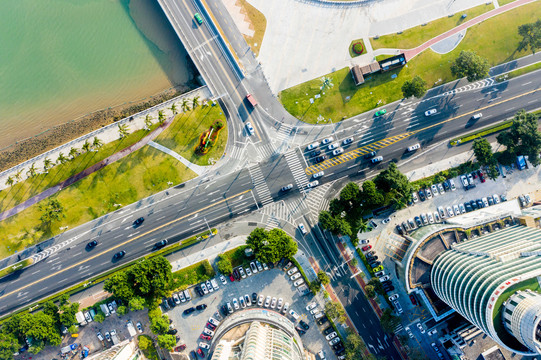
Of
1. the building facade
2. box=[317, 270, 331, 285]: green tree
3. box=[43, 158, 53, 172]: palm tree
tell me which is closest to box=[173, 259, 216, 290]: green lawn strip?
box=[317, 270, 331, 285]: green tree

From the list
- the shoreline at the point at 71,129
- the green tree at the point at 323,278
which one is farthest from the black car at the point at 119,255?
the green tree at the point at 323,278

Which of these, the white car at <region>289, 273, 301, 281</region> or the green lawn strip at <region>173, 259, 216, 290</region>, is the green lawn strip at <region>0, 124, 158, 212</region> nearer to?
the green lawn strip at <region>173, 259, 216, 290</region>

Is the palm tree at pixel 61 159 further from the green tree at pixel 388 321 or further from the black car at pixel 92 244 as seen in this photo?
the green tree at pixel 388 321

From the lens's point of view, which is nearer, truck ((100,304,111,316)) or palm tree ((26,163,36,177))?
truck ((100,304,111,316))

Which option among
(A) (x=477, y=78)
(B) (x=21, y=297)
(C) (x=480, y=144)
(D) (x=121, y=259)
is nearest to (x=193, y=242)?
(D) (x=121, y=259)

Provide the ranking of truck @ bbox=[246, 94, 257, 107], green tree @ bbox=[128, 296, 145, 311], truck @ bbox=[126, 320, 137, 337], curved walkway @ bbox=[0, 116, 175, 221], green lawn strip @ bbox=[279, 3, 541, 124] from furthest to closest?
1. green lawn strip @ bbox=[279, 3, 541, 124]
2. curved walkway @ bbox=[0, 116, 175, 221]
3. truck @ bbox=[246, 94, 257, 107]
4. truck @ bbox=[126, 320, 137, 337]
5. green tree @ bbox=[128, 296, 145, 311]

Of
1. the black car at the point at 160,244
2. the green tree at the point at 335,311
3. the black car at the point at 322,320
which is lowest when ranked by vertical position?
the black car at the point at 322,320

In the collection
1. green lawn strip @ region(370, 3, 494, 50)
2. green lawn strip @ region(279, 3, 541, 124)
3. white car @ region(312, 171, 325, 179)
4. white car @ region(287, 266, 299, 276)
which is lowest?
white car @ region(287, 266, 299, 276)

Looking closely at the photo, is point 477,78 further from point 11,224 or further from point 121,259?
point 11,224
